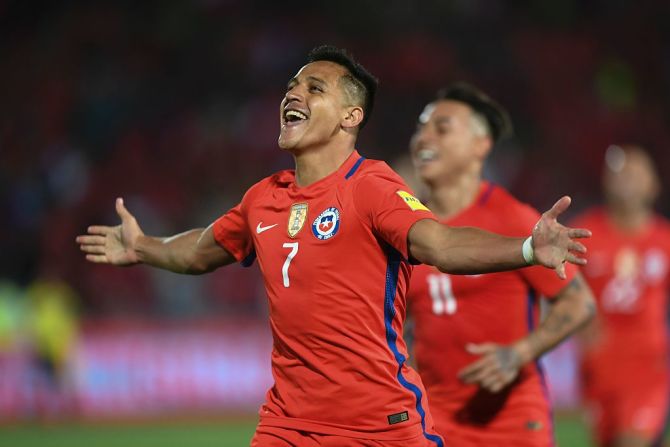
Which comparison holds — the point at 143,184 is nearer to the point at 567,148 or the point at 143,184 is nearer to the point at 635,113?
the point at 567,148

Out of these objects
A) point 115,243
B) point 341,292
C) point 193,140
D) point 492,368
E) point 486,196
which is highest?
point 193,140

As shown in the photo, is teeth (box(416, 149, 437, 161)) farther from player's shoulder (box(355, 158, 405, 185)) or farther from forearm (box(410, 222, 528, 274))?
forearm (box(410, 222, 528, 274))

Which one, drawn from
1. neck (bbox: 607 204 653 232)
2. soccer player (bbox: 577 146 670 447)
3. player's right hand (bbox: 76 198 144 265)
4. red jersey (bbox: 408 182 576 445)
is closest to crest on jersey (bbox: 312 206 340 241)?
player's right hand (bbox: 76 198 144 265)

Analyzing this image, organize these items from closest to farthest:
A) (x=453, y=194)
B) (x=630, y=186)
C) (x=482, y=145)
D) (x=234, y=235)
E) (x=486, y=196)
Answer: (x=234, y=235) < (x=486, y=196) < (x=453, y=194) < (x=482, y=145) < (x=630, y=186)

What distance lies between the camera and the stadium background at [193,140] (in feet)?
49.9

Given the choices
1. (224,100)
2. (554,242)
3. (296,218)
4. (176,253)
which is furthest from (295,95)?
(224,100)

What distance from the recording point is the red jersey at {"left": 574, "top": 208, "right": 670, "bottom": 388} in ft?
29.8

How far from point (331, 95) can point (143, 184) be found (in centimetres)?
1315

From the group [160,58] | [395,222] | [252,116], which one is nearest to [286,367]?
[395,222]

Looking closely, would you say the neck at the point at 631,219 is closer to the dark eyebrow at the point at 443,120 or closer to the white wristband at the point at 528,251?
the dark eyebrow at the point at 443,120

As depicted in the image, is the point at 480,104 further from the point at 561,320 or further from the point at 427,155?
the point at 561,320

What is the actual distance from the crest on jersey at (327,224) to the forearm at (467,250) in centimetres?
41

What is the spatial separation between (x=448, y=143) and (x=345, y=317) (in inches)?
92.5

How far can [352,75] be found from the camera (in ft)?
16.0
